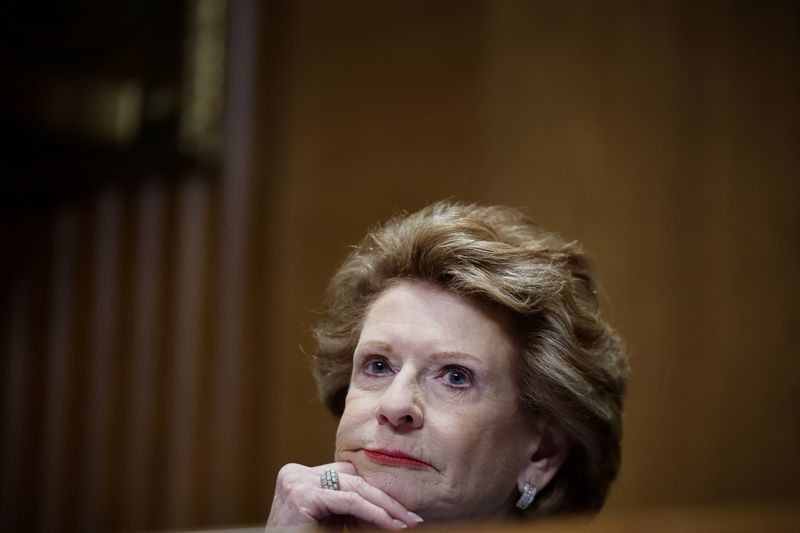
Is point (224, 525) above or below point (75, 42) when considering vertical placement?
below

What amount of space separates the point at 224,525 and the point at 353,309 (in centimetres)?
220

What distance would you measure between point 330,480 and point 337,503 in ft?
0.18

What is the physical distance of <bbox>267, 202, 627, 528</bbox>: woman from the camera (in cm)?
171

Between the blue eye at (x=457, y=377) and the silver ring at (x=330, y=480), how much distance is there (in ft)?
0.84

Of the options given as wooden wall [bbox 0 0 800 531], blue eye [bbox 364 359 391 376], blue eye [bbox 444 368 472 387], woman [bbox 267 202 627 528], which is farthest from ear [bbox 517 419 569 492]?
wooden wall [bbox 0 0 800 531]

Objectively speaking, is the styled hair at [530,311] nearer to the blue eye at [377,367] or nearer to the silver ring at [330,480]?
the blue eye at [377,367]

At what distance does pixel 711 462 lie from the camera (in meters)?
3.65

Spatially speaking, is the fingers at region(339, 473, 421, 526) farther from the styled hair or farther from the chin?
the styled hair

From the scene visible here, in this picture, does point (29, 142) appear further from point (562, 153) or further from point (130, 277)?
point (562, 153)

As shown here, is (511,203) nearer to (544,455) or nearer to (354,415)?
(544,455)

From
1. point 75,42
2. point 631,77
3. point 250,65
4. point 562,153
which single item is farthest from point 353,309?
point 75,42

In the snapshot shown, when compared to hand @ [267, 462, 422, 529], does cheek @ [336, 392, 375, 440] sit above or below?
above

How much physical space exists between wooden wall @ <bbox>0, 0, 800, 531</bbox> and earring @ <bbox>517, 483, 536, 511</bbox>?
150cm

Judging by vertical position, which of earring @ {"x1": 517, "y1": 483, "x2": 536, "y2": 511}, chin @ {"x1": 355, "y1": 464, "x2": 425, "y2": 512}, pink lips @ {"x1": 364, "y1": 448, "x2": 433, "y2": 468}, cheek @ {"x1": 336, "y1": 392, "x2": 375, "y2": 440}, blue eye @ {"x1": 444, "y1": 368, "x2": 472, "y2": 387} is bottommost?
earring @ {"x1": 517, "y1": 483, "x2": 536, "y2": 511}
